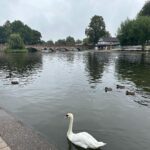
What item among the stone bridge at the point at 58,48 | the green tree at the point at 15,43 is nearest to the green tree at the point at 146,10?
the stone bridge at the point at 58,48

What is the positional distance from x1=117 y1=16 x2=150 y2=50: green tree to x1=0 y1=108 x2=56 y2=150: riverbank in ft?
345

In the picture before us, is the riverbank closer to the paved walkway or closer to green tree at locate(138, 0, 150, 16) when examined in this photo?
the paved walkway

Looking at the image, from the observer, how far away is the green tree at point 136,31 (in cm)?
11338

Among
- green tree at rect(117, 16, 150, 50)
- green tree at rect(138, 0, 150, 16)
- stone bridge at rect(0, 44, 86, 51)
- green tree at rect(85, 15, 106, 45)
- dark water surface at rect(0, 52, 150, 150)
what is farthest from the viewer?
stone bridge at rect(0, 44, 86, 51)

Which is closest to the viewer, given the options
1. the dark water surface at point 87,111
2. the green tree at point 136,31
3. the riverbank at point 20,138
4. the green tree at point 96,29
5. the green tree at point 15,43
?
the riverbank at point 20,138

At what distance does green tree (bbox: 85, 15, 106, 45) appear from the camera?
172125 mm

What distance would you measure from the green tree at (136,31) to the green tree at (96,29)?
156 feet

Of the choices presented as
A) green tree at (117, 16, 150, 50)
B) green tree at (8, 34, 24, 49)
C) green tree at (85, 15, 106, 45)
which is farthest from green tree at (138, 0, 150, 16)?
green tree at (8, 34, 24, 49)

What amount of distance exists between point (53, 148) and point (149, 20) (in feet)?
362

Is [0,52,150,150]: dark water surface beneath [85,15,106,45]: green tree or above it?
beneath

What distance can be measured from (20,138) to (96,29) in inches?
6470

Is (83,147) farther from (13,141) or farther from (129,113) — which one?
(129,113)

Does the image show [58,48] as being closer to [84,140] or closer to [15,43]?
[15,43]

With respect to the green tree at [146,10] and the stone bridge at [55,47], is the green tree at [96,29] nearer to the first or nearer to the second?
the stone bridge at [55,47]
